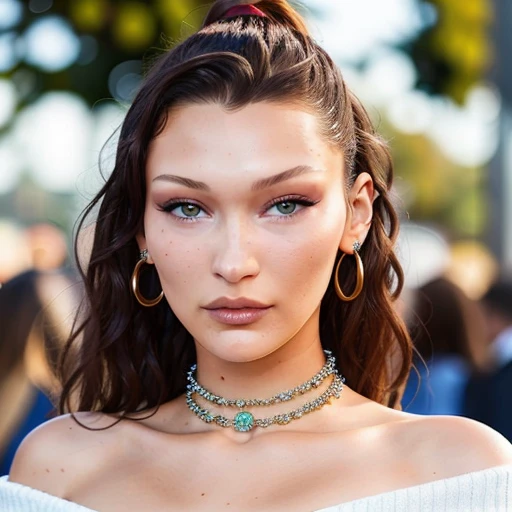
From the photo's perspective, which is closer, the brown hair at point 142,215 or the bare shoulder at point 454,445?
the bare shoulder at point 454,445

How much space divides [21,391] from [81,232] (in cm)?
150

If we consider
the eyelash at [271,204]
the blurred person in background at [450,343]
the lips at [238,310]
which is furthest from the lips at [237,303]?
the blurred person in background at [450,343]

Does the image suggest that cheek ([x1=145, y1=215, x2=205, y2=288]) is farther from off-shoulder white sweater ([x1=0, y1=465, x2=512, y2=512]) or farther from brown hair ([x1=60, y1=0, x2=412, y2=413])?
off-shoulder white sweater ([x1=0, y1=465, x2=512, y2=512])

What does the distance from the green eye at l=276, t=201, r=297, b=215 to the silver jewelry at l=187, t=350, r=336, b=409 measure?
437mm

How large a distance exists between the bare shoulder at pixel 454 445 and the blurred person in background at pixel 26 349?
6.01 ft

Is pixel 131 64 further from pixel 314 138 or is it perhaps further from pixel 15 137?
pixel 314 138

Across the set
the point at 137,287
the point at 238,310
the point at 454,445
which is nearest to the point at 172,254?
the point at 238,310

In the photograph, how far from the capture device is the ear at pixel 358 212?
8.86 feet

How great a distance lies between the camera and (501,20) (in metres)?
6.62

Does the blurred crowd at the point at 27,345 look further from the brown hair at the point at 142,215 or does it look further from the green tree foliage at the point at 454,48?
the green tree foliage at the point at 454,48

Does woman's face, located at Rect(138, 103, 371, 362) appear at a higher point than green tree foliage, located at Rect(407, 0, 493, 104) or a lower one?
higher

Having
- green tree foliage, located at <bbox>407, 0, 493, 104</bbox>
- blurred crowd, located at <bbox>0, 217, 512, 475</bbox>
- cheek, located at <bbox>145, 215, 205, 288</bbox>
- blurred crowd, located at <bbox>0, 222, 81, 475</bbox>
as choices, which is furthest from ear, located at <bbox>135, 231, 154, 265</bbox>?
green tree foliage, located at <bbox>407, 0, 493, 104</bbox>

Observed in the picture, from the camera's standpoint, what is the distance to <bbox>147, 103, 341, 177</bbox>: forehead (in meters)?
2.50

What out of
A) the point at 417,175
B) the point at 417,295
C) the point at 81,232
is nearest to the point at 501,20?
the point at 417,295
